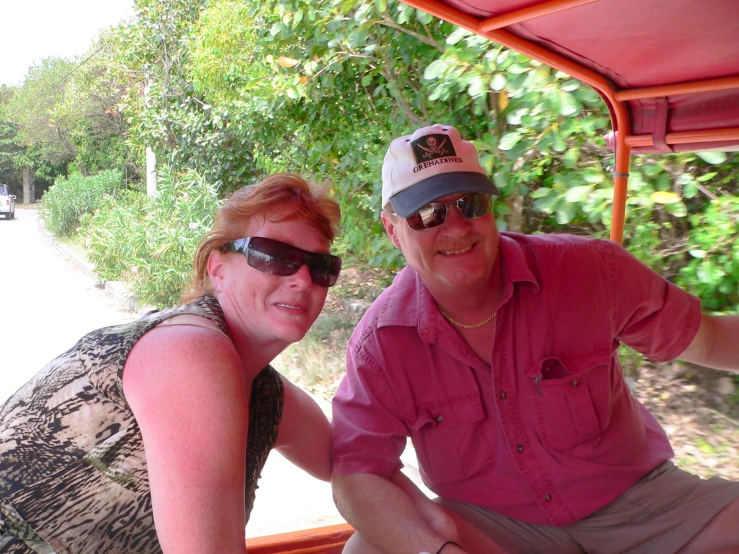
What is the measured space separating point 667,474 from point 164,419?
1378mm

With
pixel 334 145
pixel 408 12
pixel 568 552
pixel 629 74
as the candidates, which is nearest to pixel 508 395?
pixel 568 552

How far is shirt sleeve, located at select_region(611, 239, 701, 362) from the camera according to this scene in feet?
6.30

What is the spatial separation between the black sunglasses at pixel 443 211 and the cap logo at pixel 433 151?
12 centimetres

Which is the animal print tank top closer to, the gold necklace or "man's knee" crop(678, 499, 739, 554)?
the gold necklace

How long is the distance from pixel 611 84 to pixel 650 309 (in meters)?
0.85

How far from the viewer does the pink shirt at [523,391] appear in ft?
6.10

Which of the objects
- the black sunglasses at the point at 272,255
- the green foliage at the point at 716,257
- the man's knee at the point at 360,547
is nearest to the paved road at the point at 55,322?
the man's knee at the point at 360,547

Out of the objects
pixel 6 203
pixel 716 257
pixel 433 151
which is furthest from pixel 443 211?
pixel 6 203

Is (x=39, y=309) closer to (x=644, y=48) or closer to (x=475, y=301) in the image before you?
(x=475, y=301)

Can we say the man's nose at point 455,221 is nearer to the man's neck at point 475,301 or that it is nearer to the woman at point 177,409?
the man's neck at point 475,301

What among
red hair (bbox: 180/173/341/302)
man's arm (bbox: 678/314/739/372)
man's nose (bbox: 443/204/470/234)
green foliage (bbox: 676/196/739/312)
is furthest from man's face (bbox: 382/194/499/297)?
green foliage (bbox: 676/196/739/312)

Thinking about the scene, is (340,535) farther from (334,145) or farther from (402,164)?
(334,145)

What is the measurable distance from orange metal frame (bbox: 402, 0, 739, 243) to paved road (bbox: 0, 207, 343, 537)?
1667mm

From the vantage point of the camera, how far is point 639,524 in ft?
6.26
